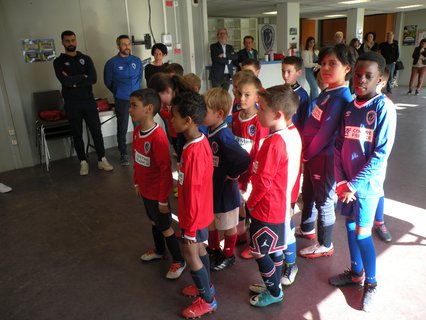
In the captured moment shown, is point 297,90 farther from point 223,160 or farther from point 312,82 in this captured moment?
point 312,82

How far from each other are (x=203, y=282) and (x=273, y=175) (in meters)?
0.69

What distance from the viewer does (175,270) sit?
2.23m

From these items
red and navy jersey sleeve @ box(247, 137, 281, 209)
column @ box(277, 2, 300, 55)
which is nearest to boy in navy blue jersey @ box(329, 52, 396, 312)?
red and navy jersey sleeve @ box(247, 137, 281, 209)

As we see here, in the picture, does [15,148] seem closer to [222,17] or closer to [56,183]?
[56,183]

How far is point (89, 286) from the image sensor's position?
222 cm

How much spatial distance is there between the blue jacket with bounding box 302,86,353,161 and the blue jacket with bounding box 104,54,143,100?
10.2ft

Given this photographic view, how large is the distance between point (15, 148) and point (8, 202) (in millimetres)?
1324

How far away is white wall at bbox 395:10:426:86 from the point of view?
12066mm

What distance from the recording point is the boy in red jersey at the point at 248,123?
2.13 meters

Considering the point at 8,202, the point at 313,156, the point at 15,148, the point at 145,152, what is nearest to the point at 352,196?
the point at 313,156

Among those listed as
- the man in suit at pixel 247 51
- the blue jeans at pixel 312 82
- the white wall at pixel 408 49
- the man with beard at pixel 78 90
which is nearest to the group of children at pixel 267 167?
the man with beard at pixel 78 90

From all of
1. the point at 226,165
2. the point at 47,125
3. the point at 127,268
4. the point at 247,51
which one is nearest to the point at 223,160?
the point at 226,165

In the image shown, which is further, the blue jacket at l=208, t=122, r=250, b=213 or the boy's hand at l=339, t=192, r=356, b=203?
the blue jacket at l=208, t=122, r=250, b=213

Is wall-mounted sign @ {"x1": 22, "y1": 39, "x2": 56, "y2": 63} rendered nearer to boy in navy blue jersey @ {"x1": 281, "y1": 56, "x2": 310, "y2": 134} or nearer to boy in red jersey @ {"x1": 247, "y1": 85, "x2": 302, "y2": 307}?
boy in navy blue jersey @ {"x1": 281, "y1": 56, "x2": 310, "y2": 134}
